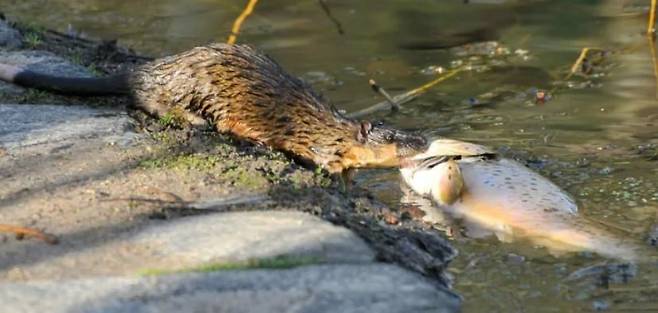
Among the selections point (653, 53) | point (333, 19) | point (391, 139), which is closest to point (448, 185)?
point (391, 139)

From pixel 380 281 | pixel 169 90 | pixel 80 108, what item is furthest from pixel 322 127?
pixel 380 281

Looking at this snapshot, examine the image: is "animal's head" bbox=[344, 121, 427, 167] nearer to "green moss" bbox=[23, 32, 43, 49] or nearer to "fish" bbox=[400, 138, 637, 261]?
"fish" bbox=[400, 138, 637, 261]

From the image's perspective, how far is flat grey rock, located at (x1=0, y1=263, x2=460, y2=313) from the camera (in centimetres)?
369

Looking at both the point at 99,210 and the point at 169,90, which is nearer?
the point at 99,210

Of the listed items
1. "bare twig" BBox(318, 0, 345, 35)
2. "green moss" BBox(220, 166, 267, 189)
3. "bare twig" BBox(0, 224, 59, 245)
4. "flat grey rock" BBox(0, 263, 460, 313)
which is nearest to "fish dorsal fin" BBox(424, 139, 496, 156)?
"green moss" BBox(220, 166, 267, 189)

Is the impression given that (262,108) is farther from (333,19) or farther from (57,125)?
(333,19)

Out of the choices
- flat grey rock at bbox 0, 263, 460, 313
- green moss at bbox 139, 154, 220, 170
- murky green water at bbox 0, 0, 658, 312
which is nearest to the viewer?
flat grey rock at bbox 0, 263, 460, 313

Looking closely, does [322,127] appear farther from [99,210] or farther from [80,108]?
[99,210]

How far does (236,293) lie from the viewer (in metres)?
3.80

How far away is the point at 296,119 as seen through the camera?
6055 millimetres

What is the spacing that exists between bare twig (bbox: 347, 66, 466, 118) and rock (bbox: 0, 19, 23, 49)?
1905 mm

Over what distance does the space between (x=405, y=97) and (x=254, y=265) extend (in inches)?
164

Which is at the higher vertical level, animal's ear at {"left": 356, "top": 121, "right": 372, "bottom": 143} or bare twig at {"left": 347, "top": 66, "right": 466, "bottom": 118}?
animal's ear at {"left": 356, "top": 121, "right": 372, "bottom": 143}

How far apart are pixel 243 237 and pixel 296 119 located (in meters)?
1.90
